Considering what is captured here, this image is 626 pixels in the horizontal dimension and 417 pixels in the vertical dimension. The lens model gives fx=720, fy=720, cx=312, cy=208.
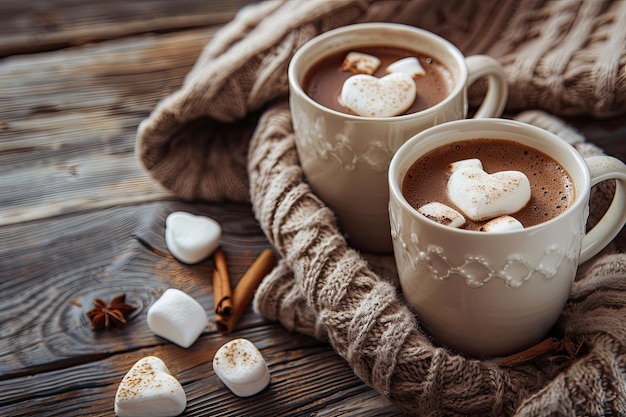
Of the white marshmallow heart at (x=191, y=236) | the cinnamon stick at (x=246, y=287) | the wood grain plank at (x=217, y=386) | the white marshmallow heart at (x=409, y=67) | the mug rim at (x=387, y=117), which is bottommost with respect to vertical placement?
the wood grain plank at (x=217, y=386)

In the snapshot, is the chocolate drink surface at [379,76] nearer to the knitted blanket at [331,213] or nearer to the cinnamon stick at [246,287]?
the knitted blanket at [331,213]

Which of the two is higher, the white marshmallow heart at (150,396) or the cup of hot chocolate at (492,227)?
the cup of hot chocolate at (492,227)

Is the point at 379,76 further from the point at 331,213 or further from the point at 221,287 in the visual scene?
the point at 221,287

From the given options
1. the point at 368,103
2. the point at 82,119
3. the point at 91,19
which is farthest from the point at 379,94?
the point at 91,19

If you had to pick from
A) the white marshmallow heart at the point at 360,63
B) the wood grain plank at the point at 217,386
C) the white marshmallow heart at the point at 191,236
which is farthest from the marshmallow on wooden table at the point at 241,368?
the white marshmallow heart at the point at 360,63

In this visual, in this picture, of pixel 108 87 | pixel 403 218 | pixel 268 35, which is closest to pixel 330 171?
pixel 403 218

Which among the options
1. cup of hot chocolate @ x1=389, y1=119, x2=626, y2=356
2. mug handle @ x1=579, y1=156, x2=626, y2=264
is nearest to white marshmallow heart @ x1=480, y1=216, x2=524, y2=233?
cup of hot chocolate @ x1=389, y1=119, x2=626, y2=356

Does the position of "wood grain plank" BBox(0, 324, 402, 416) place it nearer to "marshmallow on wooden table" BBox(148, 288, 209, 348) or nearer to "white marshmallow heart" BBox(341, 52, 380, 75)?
"marshmallow on wooden table" BBox(148, 288, 209, 348)

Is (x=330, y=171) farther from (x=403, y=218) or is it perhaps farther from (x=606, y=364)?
(x=606, y=364)
